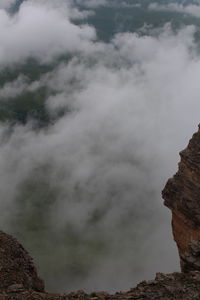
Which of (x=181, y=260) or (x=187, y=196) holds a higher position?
(x=187, y=196)

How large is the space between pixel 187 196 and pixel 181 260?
29.9ft

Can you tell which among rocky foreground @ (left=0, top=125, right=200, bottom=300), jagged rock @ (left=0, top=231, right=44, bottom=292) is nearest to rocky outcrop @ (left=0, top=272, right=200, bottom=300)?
rocky foreground @ (left=0, top=125, right=200, bottom=300)

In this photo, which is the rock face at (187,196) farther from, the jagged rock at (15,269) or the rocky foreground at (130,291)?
the jagged rock at (15,269)

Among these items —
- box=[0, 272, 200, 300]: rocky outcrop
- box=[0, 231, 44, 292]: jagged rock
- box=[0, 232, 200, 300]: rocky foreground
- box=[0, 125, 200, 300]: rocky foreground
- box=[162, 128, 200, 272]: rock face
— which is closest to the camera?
box=[0, 272, 200, 300]: rocky outcrop

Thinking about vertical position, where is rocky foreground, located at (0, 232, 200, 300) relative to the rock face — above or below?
below

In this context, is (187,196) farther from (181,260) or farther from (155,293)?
(155,293)

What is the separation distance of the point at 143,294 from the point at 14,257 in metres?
14.1

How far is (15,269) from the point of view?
39.3 m

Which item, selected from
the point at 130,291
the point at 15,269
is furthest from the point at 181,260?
the point at 15,269

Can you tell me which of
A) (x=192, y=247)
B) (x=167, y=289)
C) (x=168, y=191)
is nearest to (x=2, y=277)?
(x=167, y=289)

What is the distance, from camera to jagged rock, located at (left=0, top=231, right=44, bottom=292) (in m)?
36.7

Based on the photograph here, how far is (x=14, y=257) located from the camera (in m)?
41.2

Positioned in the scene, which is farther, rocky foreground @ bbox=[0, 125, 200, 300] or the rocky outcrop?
rocky foreground @ bbox=[0, 125, 200, 300]

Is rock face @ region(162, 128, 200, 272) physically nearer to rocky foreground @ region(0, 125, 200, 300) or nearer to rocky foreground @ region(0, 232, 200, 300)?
rocky foreground @ region(0, 125, 200, 300)
